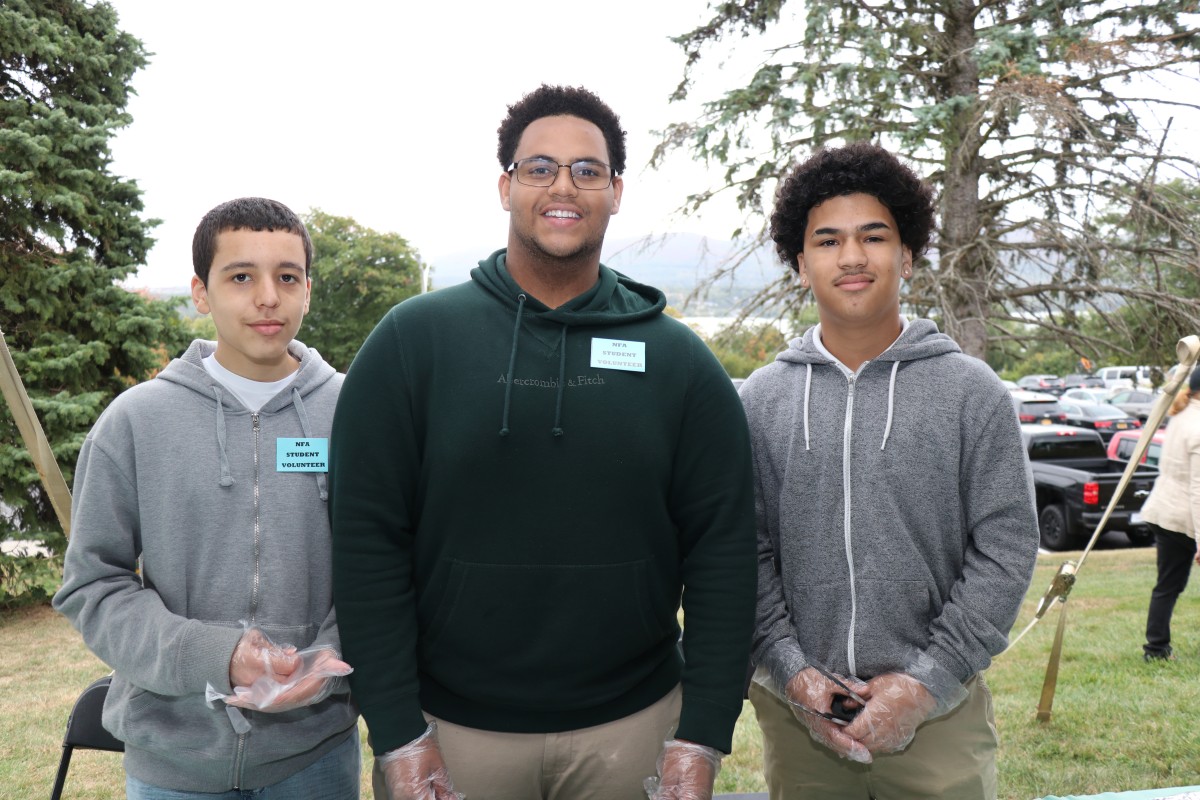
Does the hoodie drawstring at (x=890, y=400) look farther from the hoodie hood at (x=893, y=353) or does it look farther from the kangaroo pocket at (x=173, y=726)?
the kangaroo pocket at (x=173, y=726)

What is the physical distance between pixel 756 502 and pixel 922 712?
601 millimetres

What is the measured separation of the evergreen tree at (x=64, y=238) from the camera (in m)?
7.89

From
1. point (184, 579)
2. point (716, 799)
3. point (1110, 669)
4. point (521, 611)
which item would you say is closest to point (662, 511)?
point (521, 611)

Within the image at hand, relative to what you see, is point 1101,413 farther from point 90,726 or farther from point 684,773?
point 90,726

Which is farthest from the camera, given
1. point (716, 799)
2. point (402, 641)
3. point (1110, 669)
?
point (1110, 669)

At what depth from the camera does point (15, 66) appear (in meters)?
8.09

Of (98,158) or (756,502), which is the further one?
(98,158)

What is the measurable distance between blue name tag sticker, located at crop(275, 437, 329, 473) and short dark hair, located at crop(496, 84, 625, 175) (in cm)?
81

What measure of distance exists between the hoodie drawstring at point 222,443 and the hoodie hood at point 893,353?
132 centimetres

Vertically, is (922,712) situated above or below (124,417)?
below

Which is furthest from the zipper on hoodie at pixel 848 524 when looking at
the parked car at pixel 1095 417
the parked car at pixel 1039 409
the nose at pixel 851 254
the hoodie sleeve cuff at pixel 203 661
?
the parked car at pixel 1095 417

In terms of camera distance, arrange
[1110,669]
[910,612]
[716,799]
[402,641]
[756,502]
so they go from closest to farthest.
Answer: [402,641], [910,612], [756,502], [716,799], [1110,669]

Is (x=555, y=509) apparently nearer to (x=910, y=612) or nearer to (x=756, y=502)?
(x=756, y=502)

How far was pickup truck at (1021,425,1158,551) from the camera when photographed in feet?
35.2
